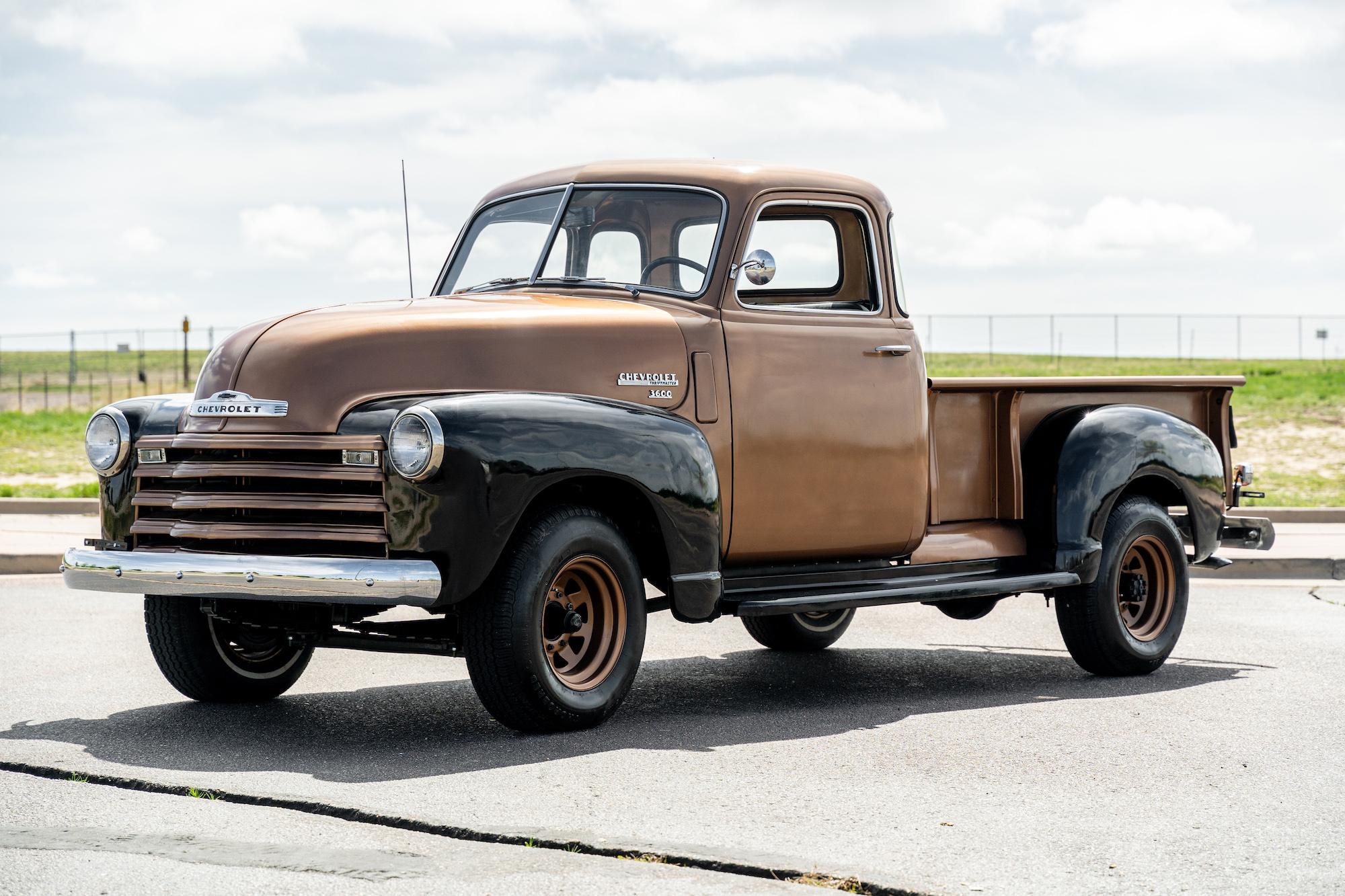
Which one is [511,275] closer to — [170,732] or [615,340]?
[615,340]

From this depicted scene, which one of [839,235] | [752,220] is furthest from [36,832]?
[839,235]

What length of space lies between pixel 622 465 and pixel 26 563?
894 centimetres

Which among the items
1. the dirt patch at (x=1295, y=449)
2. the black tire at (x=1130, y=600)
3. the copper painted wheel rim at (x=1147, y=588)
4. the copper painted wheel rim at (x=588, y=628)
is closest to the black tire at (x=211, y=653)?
the copper painted wheel rim at (x=588, y=628)

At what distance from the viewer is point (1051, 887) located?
4.16 m

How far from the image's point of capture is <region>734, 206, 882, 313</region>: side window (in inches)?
291

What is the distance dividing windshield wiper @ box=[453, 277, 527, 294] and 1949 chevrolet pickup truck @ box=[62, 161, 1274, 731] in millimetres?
16

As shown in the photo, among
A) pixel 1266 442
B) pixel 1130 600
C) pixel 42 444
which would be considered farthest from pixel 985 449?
pixel 42 444

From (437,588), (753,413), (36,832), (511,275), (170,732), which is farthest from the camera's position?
(511,275)

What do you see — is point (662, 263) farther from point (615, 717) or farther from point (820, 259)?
point (615, 717)

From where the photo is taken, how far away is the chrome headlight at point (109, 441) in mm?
6379

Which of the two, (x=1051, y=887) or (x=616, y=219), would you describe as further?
(x=616, y=219)

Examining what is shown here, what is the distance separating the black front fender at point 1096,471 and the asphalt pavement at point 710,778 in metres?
→ 0.74

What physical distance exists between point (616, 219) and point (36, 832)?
150 inches

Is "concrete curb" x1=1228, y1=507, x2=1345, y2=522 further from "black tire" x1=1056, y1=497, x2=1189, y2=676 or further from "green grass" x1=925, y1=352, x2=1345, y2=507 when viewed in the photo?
"black tire" x1=1056, y1=497, x2=1189, y2=676
